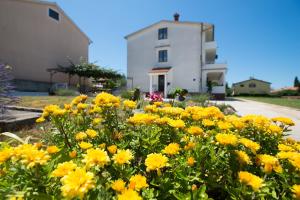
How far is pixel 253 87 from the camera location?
64.4 m

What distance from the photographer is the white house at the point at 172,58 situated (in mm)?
24328

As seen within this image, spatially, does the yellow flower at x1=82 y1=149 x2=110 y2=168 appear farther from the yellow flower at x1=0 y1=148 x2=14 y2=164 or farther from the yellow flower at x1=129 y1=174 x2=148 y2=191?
the yellow flower at x1=0 y1=148 x2=14 y2=164

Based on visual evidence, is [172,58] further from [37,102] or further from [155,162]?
[155,162]

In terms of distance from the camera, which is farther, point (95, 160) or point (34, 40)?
point (34, 40)

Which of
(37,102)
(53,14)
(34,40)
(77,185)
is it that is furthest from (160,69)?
(77,185)

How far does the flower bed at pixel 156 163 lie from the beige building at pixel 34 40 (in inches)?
704

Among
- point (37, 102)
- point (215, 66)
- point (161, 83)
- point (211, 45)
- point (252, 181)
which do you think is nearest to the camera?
point (252, 181)

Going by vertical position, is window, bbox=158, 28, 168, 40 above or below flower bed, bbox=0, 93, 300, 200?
above

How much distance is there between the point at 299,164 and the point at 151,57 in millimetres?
26162

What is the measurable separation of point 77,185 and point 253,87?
72.1 meters

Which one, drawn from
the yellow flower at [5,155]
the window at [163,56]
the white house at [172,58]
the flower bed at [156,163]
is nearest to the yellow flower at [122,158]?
the flower bed at [156,163]

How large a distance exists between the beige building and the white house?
8.54 meters

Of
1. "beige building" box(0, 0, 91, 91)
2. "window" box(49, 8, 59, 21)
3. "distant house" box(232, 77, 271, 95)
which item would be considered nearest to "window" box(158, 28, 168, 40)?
"beige building" box(0, 0, 91, 91)

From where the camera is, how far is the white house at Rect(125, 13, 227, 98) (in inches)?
958
